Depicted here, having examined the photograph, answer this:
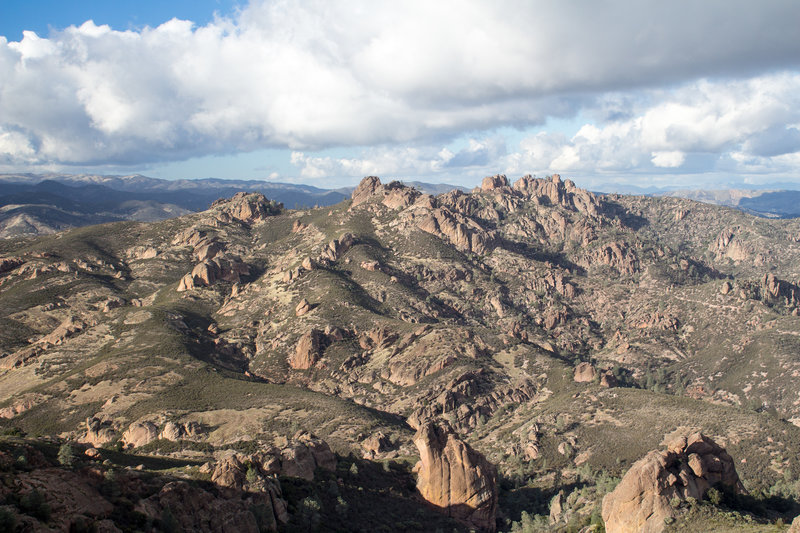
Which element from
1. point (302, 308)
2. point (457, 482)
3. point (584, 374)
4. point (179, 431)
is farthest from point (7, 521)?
point (302, 308)

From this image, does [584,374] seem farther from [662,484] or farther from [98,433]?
[98,433]

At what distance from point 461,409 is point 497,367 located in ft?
76.4

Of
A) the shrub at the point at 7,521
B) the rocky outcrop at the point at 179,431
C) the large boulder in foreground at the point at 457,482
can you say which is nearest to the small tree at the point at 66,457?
the shrub at the point at 7,521

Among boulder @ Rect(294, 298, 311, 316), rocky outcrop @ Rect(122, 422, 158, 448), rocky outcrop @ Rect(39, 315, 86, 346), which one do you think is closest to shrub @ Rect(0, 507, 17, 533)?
rocky outcrop @ Rect(122, 422, 158, 448)

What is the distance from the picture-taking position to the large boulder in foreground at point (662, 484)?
175ft

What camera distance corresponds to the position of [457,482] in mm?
72062

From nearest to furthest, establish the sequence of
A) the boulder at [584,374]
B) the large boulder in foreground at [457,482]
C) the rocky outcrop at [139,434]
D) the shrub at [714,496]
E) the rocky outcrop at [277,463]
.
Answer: the rocky outcrop at [277,463]
the shrub at [714,496]
the large boulder in foreground at [457,482]
the rocky outcrop at [139,434]
the boulder at [584,374]

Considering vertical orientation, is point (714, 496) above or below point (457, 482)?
above

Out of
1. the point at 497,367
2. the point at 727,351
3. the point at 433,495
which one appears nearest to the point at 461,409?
the point at 497,367

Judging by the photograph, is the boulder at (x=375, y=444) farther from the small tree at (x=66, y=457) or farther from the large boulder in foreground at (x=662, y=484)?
the small tree at (x=66, y=457)

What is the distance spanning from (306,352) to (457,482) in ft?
315

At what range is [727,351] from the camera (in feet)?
585

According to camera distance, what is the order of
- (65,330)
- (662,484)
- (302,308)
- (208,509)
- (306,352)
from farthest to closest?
1. (302,308)
2. (306,352)
3. (65,330)
4. (662,484)
5. (208,509)

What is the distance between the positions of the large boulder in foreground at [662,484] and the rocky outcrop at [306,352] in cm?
11352
